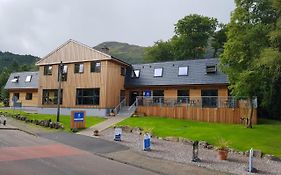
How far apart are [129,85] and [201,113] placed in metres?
11.2

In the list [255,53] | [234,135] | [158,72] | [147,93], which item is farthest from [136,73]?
[234,135]

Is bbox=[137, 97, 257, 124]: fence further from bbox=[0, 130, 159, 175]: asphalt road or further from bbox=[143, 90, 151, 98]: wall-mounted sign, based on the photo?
bbox=[0, 130, 159, 175]: asphalt road

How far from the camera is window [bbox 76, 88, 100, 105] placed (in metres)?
36.2

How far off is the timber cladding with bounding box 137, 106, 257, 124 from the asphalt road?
12763 mm

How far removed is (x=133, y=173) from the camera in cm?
1309

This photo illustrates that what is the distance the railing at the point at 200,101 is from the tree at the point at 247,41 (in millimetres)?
2084

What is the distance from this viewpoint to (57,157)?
15414 millimetres

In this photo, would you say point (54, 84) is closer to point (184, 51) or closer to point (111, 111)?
point (111, 111)

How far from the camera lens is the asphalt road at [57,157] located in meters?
12.6

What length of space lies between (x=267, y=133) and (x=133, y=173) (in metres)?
13.4

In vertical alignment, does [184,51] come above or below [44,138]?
above

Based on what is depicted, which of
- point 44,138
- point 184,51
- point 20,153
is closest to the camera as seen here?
point 20,153

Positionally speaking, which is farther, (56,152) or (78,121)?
(78,121)

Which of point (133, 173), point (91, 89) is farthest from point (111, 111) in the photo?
point (133, 173)
